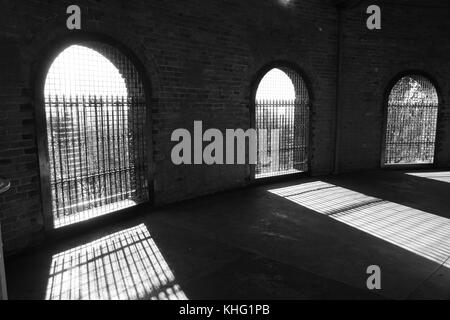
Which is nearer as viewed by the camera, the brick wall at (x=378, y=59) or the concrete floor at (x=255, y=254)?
the concrete floor at (x=255, y=254)

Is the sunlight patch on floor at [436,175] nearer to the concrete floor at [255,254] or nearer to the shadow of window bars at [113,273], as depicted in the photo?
the concrete floor at [255,254]

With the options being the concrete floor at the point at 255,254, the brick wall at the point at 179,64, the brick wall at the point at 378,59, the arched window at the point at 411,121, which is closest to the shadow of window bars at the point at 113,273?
the concrete floor at the point at 255,254

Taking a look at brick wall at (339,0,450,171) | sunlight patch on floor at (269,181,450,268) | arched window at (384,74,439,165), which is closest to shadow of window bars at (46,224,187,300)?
sunlight patch on floor at (269,181,450,268)

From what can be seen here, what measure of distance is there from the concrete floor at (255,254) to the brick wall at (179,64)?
0.65m

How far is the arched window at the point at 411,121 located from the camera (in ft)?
32.9

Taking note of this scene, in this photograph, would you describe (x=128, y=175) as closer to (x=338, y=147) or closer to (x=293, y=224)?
(x=293, y=224)

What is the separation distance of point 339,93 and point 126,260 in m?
7.02

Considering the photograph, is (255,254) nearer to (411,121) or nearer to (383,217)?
(383,217)

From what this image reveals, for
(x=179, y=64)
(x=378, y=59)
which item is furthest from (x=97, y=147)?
(x=378, y=59)

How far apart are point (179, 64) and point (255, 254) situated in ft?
11.9

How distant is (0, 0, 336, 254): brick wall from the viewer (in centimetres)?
424

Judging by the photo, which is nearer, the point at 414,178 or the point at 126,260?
the point at 126,260
